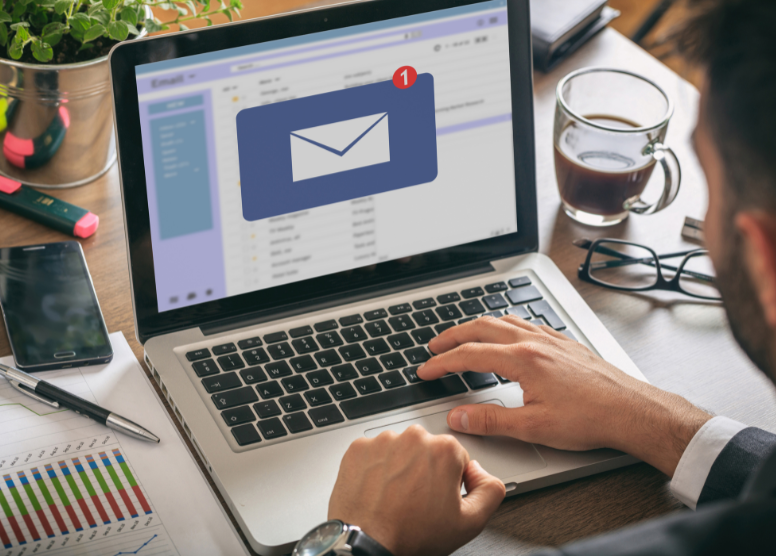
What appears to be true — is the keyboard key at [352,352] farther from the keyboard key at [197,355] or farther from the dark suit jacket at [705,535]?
the dark suit jacket at [705,535]

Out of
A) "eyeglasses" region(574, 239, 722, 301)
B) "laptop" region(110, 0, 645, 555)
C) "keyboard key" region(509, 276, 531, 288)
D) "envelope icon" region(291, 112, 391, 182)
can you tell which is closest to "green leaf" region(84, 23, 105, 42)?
"laptop" region(110, 0, 645, 555)

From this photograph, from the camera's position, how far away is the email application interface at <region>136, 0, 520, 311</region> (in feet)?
2.74

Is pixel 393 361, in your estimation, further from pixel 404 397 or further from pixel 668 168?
pixel 668 168

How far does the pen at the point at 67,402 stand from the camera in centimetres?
79

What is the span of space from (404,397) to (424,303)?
153 millimetres

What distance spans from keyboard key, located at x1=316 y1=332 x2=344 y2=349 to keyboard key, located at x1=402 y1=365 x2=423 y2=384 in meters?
0.09

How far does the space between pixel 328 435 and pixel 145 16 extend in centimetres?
62

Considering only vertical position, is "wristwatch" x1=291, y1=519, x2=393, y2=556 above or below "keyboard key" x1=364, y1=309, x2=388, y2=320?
below

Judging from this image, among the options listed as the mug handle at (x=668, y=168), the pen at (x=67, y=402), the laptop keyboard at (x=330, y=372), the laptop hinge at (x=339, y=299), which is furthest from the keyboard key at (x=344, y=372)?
the mug handle at (x=668, y=168)

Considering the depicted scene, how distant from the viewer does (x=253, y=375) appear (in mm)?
851

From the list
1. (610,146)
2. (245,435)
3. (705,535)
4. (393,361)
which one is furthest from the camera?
(610,146)

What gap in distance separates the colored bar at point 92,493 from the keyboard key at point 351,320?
33cm

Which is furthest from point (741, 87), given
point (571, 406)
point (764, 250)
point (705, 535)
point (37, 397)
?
point (37, 397)

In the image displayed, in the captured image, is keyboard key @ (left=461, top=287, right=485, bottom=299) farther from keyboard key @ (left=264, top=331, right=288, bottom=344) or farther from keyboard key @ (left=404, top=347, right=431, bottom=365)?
keyboard key @ (left=264, top=331, right=288, bottom=344)
